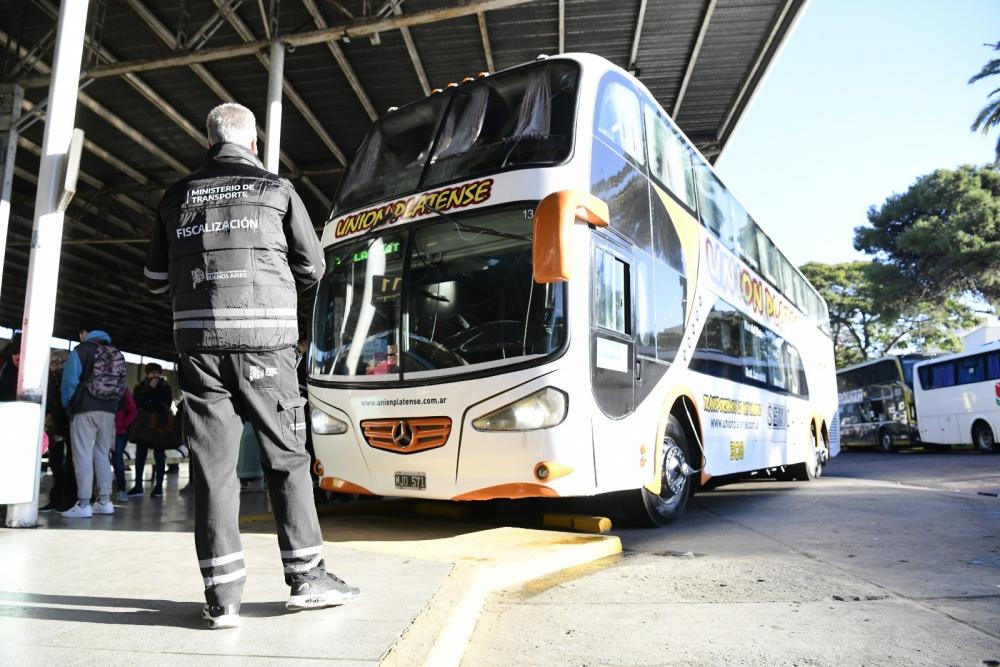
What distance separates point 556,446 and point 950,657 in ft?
8.43

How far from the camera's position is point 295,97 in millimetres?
13516

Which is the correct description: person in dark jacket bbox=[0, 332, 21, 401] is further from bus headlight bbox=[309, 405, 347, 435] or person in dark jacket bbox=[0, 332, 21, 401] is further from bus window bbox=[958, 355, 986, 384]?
bus window bbox=[958, 355, 986, 384]

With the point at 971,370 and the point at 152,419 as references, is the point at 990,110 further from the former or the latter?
the point at 152,419

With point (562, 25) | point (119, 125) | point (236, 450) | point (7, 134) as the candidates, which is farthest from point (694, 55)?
point (236, 450)

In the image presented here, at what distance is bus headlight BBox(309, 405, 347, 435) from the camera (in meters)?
5.79

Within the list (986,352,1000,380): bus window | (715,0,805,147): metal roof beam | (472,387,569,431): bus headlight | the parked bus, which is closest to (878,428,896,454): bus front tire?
the parked bus

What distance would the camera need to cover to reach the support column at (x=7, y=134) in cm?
1078

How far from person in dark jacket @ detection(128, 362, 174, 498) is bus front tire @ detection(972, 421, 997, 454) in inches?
834

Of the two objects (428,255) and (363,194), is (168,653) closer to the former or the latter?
(428,255)

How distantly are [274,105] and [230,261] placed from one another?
8244 mm

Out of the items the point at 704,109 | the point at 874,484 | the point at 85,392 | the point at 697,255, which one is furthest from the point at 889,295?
the point at 85,392

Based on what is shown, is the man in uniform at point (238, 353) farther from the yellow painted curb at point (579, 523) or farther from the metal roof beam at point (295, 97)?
the metal roof beam at point (295, 97)

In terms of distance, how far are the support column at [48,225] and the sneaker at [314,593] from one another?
4.02 m

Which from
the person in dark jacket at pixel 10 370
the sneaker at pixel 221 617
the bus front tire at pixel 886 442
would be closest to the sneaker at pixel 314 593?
the sneaker at pixel 221 617
